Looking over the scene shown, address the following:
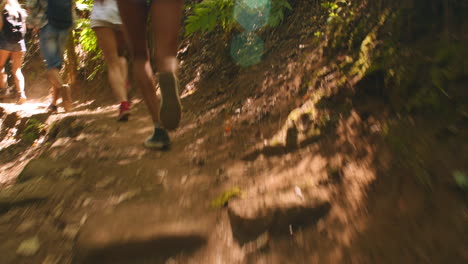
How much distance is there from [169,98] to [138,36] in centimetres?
57

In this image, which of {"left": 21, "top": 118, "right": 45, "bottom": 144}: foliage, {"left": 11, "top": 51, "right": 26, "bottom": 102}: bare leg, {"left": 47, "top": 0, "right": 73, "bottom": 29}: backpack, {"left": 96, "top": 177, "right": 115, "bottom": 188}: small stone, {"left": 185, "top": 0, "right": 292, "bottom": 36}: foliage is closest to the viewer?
{"left": 96, "top": 177, "right": 115, "bottom": 188}: small stone

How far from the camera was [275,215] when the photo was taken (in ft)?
4.28

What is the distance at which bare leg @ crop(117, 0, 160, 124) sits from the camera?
6.81 ft

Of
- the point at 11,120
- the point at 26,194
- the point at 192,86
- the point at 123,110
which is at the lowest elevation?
the point at 11,120

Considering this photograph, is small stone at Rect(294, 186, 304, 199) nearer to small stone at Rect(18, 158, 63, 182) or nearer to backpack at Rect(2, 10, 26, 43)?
small stone at Rect(18, 158, 63, 182)

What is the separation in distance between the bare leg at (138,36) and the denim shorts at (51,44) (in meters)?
2.81

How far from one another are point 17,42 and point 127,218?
4979 millimetres

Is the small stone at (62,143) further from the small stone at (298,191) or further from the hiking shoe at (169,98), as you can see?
the small stone at (298,191)

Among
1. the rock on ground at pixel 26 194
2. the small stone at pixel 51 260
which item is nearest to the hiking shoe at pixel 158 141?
the rock on ground at pixel 26 194

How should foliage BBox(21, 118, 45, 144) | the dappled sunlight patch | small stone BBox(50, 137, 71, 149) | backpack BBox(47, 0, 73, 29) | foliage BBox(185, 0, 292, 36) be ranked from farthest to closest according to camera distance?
foliage BBox(21, 118, 45, 144) < the dappled sunlight patch < backpack BBox(47, 0, 73, 29) < foliage BBox(185, 0, 292, 36) < small stone BBox(50, 137, 71, 149)

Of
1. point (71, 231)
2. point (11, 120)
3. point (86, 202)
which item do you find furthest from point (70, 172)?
point (11, 120)

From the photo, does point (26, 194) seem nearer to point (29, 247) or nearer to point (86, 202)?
point (86, 202)

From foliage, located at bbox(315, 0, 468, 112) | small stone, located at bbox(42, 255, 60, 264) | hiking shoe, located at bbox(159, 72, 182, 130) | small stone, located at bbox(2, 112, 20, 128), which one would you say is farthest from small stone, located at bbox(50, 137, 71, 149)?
small stone, located at bbox(2, 112, 20, 128)

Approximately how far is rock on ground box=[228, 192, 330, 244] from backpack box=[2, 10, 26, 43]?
521 cm
